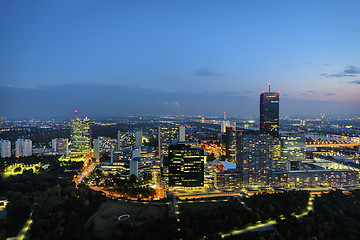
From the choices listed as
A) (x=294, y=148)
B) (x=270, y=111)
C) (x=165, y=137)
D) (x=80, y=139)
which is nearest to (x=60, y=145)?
(x=80, y=139)

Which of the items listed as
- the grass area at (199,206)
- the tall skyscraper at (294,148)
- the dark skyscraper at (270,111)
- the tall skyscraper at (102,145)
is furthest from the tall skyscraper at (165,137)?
the grass area at (199,206)

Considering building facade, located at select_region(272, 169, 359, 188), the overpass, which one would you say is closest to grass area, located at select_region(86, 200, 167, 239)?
building facade, located at select_region(272, 169, 359, 188)

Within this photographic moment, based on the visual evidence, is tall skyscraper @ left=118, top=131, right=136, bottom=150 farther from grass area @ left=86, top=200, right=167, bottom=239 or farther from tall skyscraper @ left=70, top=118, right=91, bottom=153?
grass area @ left=86, top=200, right=167, bottom=239

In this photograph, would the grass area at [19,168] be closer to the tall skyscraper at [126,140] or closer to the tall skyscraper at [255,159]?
the tall skyscraper at [126,140]

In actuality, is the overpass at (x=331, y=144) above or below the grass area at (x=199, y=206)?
above

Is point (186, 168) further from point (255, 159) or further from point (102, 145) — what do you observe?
point (102, 145)

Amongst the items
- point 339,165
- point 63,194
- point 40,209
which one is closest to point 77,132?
point 63,194
